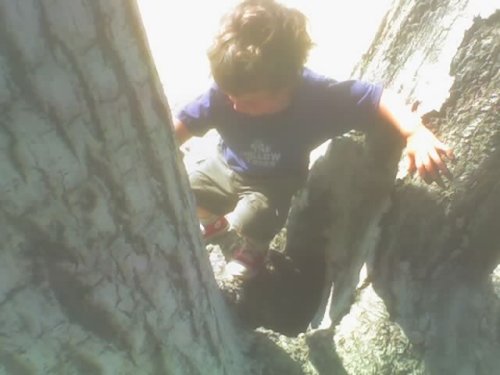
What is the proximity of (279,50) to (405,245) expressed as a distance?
58 cm

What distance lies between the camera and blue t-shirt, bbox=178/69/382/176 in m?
1.47

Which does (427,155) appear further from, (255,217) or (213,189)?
→ (213,189)

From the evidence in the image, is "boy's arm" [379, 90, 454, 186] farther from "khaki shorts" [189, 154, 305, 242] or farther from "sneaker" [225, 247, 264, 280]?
"sneaker" [225, 247, 264, 280]

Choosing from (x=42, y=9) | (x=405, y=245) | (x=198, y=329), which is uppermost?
(x=42, y=9)

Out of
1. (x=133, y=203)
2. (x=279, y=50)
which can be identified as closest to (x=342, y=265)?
(x=279, y=50)

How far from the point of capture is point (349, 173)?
161 centimetres

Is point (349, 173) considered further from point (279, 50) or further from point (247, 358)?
point (247, 358)

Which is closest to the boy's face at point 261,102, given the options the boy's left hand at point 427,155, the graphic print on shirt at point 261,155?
the graphic print on shirt at point 261,155

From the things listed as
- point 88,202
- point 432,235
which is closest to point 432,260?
point 432,235

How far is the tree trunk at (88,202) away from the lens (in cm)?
62

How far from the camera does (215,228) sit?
6.86 ft

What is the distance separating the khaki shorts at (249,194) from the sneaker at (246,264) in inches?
3.5

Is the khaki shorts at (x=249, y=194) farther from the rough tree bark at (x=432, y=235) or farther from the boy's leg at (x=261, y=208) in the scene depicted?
the rough tree bark at (x=432, y=235)

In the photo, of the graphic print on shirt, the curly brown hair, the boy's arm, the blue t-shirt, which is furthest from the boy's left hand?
the graphic print on shirt
